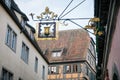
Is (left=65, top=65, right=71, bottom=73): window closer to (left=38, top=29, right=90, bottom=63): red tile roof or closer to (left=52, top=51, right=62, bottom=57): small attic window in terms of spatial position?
(left=38, top=29, right=90, bottom=63): red tile roof

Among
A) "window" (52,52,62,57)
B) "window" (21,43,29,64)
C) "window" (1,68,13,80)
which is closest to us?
"window" (1,68,13,80)

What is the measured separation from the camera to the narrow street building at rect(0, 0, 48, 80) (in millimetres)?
17828

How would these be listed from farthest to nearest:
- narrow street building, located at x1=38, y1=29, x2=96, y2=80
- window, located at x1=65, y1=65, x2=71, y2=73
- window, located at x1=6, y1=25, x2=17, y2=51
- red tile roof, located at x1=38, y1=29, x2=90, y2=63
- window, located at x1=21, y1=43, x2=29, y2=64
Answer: red tile roof, located at x1=38, y1=29, x2=90, y2=63 → window, located at x1=65, y1=65, x2=71, y2=73 → narrow street building, located at x1=38, y1=29, x2=96, y2=80 → window, located at x1=21, y1=43, x2=29, y2=64 → window, located at x1=6, y1=25, x2=17, y2=51

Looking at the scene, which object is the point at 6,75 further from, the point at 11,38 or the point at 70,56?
the point at 70,56

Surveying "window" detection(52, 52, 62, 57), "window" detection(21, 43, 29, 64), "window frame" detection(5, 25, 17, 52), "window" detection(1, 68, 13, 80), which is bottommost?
"window" detection(1, 68, 13, 80)

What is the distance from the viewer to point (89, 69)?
4669cm

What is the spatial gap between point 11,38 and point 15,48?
43.4 inches

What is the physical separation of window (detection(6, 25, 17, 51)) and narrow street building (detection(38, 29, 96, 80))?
2263cm

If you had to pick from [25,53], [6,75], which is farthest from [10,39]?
[25,53]

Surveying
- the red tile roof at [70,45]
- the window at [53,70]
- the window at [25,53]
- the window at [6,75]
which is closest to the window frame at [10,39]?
the window at [6,75]

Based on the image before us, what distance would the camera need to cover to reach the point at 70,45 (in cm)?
4719

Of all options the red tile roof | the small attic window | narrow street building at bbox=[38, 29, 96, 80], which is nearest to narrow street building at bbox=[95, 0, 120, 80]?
narrow street building at bbox=[38, 29, 96, 80]

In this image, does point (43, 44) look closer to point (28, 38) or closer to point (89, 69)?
point (89, 69)

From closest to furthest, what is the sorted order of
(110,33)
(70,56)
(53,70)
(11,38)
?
(110,33), (11,38), (53,70), (70,56)
